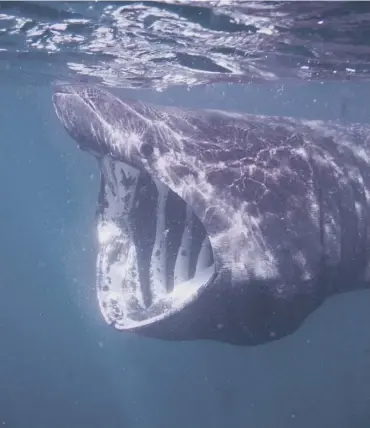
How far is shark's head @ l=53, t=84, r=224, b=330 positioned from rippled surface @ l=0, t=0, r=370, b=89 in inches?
172

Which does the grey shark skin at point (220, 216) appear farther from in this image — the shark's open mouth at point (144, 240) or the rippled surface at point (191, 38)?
the rippled surface at point (191, 38)

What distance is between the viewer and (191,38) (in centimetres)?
1062

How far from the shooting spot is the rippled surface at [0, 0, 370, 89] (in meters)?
8.69

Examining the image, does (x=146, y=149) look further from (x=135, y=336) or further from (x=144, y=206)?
(x=135, y=336)

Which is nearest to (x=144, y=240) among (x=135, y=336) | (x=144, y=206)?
(x=144, y=206)

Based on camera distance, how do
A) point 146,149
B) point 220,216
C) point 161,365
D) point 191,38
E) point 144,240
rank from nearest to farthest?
point 220,216 → point 146,149 → point 144,240 → point 191,38 → point 161,365

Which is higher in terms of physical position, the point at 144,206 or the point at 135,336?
the point at 144,206

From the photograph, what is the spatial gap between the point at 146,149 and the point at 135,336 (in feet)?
88.3

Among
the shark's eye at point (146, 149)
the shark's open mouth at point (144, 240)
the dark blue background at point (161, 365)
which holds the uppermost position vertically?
the shark's eye at point (146, 149)

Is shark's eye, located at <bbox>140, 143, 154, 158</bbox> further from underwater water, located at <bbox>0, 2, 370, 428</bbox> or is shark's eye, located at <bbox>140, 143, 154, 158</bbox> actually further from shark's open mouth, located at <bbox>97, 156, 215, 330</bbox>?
underwater water, located at <bbox>0, 2, 370, 428</bbox>

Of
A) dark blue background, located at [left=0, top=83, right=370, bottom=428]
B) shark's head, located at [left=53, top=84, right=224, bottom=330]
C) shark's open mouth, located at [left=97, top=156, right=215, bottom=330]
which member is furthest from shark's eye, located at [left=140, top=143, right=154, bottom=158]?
dark blue background, located at [left=0, top=83, right=370, bottom=428]

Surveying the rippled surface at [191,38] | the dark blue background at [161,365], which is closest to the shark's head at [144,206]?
the rippled surface at [191,38]

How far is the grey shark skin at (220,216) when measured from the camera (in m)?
3.73

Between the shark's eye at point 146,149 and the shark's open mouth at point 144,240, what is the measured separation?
749 millimetres
